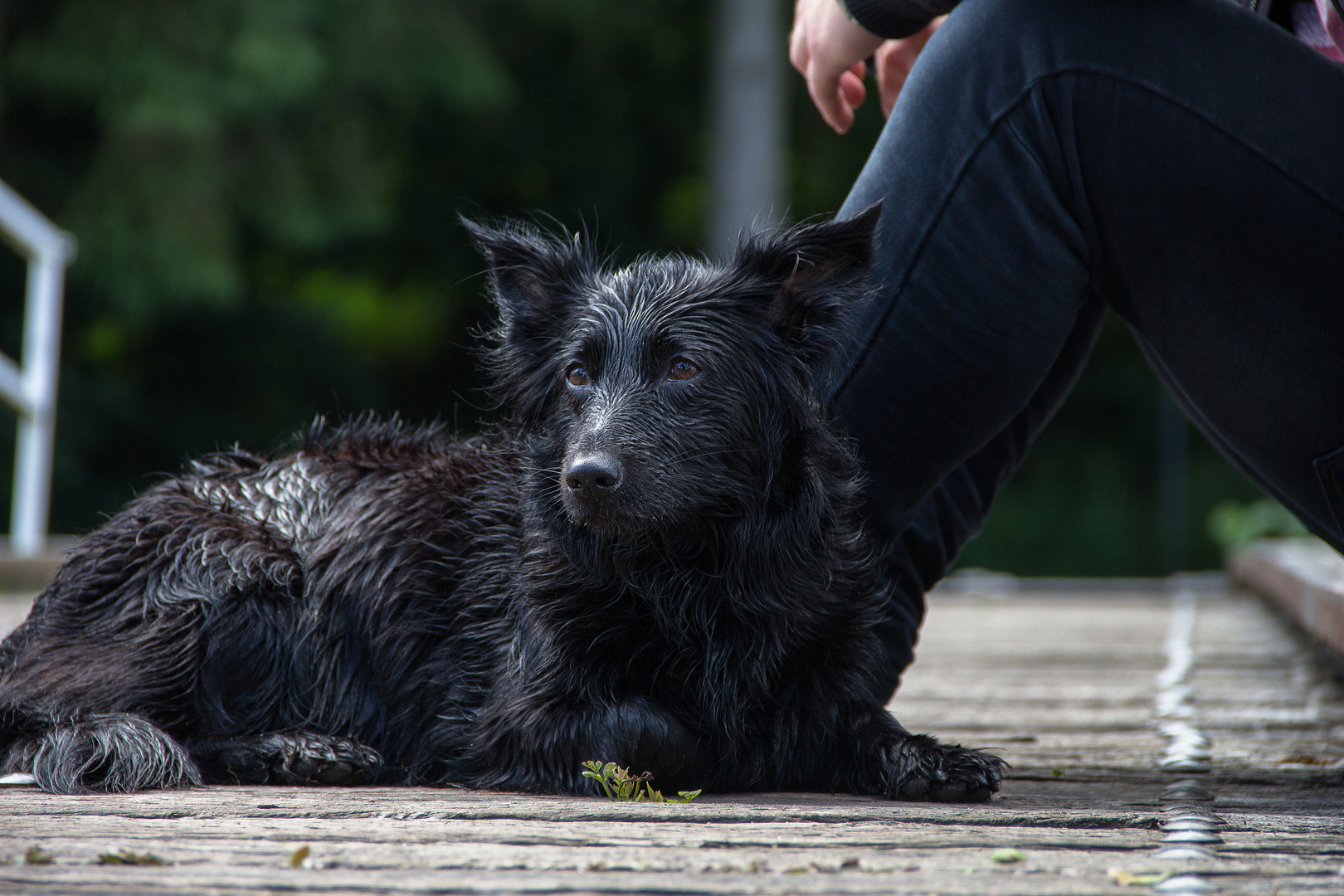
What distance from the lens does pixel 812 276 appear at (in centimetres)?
251

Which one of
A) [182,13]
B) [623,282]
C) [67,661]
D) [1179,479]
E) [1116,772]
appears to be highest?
[182,13]

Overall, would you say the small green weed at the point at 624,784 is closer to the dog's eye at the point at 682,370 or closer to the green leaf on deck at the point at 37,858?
the dog's eye at the point at 682,370

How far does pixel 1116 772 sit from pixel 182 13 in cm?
1011

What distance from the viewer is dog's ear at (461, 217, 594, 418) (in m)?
2.62

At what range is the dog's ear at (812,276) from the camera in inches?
94.1

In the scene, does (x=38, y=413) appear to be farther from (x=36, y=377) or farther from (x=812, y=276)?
(x=812, y=276)

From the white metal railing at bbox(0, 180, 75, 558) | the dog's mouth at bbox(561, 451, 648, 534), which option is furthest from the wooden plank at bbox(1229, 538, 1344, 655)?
the white metal railing at bbox(0, 180, 75, 558)

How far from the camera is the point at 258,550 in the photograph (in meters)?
2.70

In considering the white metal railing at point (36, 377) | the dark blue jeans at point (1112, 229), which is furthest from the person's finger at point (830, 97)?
the white metal railing at point (36, 377)

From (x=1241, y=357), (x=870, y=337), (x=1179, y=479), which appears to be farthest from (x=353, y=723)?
(x=1179, y=479)

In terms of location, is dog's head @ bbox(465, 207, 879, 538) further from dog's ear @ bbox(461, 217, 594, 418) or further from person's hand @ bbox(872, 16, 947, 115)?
person's hand @ bbox(872, 16, 947, 115)

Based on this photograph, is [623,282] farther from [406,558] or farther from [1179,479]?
[1179,479]

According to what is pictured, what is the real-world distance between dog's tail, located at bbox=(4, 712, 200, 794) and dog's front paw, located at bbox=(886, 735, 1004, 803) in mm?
1202

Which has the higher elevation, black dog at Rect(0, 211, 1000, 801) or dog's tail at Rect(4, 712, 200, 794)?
black dog at Rect(0, 211, 1000, 801)
